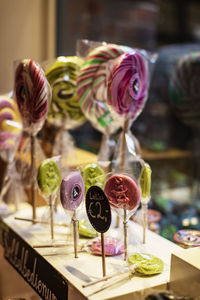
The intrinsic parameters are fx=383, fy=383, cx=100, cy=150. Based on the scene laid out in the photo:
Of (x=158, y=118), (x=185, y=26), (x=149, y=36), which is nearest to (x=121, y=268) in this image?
(x=158, y=118)

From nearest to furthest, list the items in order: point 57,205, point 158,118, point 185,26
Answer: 1. point 57,205
2. point 158,118
3. point 185,26

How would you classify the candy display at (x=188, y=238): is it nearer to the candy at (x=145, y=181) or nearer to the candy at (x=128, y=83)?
the candy at (x=145, y=181)

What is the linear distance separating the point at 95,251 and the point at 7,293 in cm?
58

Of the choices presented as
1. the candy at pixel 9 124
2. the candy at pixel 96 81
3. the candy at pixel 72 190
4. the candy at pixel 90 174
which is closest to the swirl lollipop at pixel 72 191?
the candy at pixel 72 190

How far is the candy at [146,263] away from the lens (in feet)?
4.00

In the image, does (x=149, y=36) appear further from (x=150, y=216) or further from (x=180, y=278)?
(x=180, y=278)

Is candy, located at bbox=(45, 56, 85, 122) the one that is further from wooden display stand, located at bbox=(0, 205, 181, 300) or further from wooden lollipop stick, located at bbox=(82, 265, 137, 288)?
wooden lollipop stick, located at bbox=(82, 265, 137, 288)

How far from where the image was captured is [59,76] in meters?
1.67

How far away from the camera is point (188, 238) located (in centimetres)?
146

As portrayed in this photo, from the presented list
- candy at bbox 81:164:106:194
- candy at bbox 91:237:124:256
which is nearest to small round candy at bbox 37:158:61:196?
candy at bbox 81:164:106:194

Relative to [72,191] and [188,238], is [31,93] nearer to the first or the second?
[72,191]

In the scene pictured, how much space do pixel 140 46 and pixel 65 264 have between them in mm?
2522

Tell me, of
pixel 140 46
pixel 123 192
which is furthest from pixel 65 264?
pixel 140 46

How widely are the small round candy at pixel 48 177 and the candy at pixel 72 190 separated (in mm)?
205
